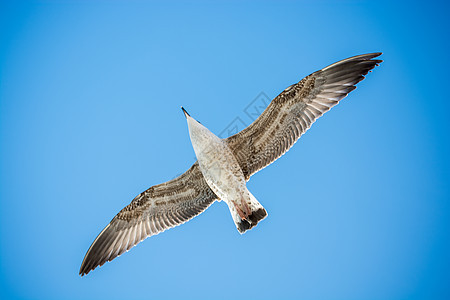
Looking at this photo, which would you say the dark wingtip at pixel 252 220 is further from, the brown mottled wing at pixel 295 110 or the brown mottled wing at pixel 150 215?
the brown mottled wing at pixel 150 215

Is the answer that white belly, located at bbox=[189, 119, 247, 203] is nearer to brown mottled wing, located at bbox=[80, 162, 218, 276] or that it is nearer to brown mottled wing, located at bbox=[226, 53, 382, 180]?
brown mottled wing, located at bbox=[226, 53, 382, 180]

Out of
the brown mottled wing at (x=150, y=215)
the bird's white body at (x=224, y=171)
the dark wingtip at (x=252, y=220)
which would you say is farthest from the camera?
the brown mottled wing at (x=150, y=215)

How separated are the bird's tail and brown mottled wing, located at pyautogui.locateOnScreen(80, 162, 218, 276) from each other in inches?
35.0

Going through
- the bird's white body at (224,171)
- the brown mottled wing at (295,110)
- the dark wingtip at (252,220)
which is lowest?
the dark wingtip at (252,220)

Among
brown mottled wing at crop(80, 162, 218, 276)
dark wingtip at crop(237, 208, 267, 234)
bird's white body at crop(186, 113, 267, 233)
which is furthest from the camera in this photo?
brown mottled wing at crop(80, 162, 218, 276)

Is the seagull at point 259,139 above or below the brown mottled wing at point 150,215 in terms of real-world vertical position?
above

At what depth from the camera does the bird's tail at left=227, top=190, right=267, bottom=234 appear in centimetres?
698

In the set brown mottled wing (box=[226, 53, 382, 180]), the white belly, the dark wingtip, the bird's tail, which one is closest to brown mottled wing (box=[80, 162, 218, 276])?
the white belly

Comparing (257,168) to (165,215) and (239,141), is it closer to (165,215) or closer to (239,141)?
(239,141)

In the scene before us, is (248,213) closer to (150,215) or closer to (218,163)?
(218,163)

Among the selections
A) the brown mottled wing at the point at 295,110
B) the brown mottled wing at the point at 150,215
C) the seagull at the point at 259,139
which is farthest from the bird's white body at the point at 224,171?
the brown mottled wing at the point at 150,215

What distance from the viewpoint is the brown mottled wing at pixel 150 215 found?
7.79 meters

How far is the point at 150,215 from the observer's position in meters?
8.03

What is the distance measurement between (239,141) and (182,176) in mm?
1432
